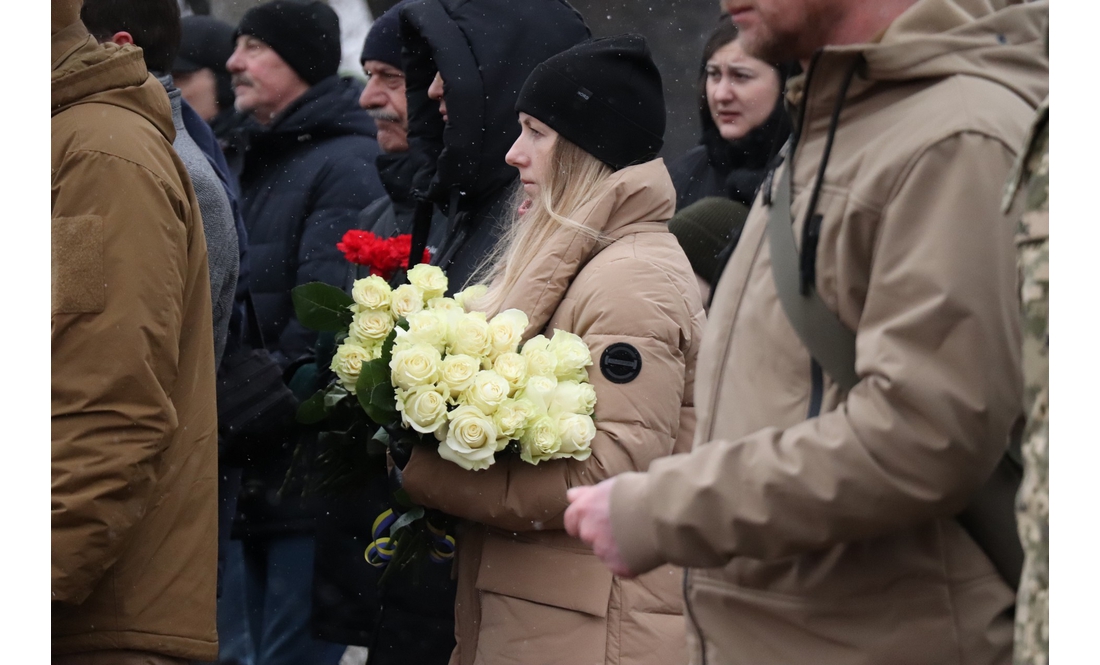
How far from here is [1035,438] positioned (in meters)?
1.32

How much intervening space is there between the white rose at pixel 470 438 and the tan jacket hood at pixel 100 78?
93 cm

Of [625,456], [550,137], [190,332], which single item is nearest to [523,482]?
[625,456]

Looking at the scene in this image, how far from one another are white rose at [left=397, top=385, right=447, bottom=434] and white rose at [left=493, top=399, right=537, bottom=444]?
13 cm

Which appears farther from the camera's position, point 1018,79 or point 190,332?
point 190,332

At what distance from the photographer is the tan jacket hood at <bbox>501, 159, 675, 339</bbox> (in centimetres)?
328

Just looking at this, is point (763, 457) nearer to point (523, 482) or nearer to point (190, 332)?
point (523, 482)

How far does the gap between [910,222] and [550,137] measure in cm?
198

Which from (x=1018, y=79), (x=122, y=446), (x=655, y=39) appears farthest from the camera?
(x=655, y=39)

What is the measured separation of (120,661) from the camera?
9.02 ft

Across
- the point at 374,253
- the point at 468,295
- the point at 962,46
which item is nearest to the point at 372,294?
the point at 468,295

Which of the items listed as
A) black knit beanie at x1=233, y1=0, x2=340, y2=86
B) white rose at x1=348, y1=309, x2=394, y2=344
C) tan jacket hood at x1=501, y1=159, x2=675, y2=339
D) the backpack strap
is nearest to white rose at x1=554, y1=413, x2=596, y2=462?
tan jacket hood at x1=501, y1=159, x2=675, y2=339

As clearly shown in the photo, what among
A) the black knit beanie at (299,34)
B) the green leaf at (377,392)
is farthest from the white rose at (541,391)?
the black knit beanie at (299,34)

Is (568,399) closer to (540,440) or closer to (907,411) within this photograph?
(540,440)

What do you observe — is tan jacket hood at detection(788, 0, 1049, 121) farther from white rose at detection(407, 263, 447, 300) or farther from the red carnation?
the red carnation
